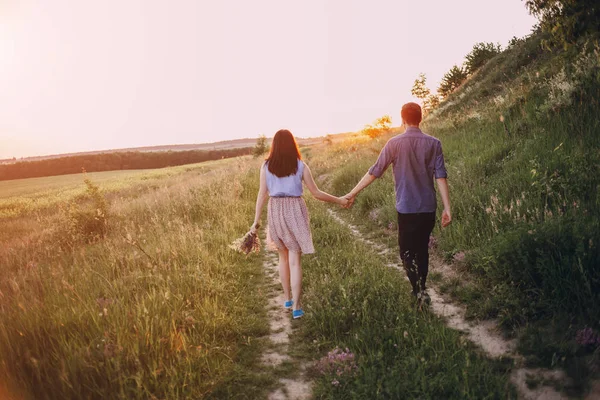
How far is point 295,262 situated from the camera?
4.86 metres

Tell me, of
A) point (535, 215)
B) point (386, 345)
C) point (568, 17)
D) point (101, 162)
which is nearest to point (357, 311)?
point (386, 345)

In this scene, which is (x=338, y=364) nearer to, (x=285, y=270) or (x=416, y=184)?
(x=285, y=270)

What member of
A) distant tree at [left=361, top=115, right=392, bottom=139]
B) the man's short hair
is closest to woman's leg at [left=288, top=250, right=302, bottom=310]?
the man's short hair

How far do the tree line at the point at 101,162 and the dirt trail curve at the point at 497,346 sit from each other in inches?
2417

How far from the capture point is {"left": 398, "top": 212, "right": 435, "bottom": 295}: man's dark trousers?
14.6ft

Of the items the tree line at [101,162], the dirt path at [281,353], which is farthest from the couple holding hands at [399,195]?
the tree line at [101,162]

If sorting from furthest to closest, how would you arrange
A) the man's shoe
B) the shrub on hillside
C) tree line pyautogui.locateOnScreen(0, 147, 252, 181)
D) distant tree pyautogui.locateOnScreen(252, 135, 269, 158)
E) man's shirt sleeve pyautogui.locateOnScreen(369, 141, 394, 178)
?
tree line pyautogui.locateOnScreen(0, 147, 252, 181) < distant tree pyautogui.locateOnScreen(252, 135, 269, 158) < the shrub on hillside < man's shirt sleeve pyautogui.locateOnScreen(369, 141, 394, 178) < the man's shoe

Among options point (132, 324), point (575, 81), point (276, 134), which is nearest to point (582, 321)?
point (276, 134)

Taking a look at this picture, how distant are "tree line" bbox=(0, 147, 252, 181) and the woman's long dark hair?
59655 mm

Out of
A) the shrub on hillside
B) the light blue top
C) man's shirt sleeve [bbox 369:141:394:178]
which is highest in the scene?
man's shirt sleeve [bbox 369:141:394:178]

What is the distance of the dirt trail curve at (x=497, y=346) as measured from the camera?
2826 millimetres

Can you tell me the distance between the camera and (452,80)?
3884 cm

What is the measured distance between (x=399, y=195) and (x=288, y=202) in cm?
148

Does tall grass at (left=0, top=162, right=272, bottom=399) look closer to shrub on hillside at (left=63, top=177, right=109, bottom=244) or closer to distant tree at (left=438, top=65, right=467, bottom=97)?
shrub on hillside at (left=63, top=177, right=109, bottom=244)
